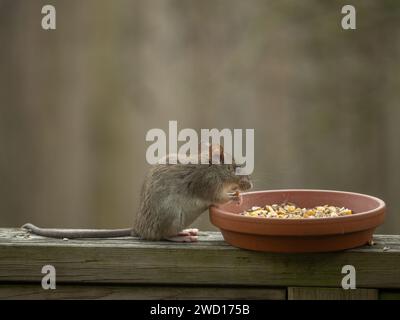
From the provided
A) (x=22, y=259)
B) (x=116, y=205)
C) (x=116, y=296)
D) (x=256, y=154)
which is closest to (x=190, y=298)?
(x=116, y=296)

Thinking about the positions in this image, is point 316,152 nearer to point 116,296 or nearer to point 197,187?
point 197,187

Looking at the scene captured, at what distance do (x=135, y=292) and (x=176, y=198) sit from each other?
0.52 metres

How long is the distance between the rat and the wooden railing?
0.54 feet

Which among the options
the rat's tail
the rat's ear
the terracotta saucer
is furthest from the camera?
the rat's ear

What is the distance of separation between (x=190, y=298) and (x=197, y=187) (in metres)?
0.63

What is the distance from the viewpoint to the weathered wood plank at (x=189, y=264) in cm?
220

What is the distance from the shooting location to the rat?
2482 mm

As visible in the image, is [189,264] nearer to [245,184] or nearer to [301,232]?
[301,232]

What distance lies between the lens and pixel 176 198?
268 centimetres

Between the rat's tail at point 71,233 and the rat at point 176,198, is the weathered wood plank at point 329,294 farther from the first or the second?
the rat's tail at point 71,233

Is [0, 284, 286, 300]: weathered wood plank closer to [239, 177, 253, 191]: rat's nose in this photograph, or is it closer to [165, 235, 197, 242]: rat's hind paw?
[165, 235, 197, 242]: rat's hind paw

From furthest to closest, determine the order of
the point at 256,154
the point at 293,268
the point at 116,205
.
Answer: the point at 116,205 < the point at 256,154 < the point at 293,268

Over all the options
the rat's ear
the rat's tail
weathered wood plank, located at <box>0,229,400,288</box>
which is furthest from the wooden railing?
the rat's ear

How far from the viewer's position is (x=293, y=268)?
2213 mm
